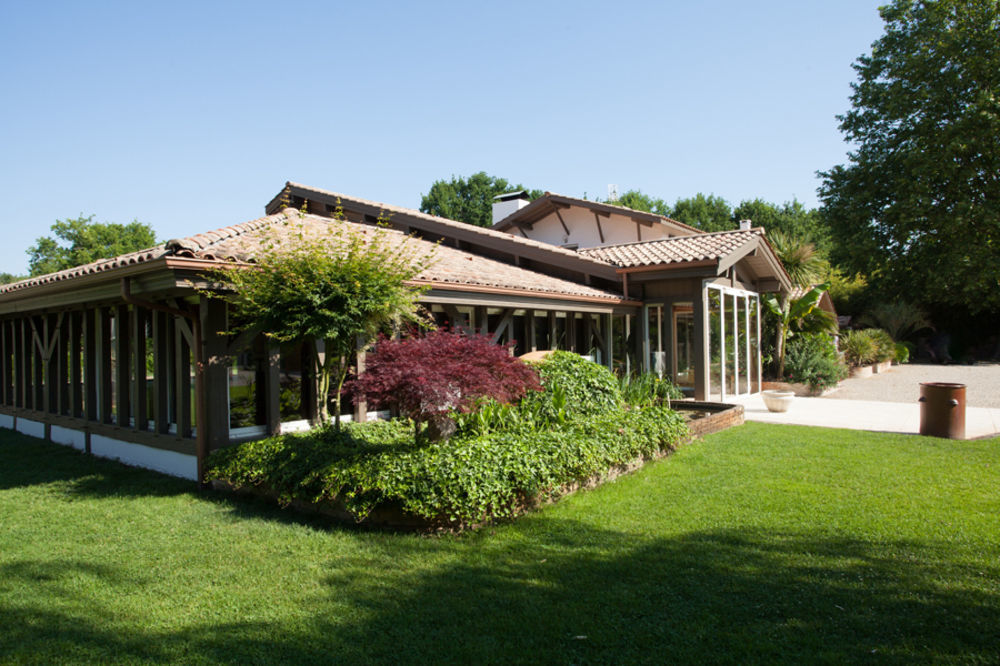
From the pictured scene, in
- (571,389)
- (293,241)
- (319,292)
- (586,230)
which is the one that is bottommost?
(571,389)

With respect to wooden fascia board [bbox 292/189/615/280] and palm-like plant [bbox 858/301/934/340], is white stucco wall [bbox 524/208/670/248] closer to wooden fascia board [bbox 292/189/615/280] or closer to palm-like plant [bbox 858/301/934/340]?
wooden fascia board [bbox 292/189/615/280]

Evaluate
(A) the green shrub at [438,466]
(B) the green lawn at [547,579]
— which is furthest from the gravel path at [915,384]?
(A) the green shrub at [438,466]

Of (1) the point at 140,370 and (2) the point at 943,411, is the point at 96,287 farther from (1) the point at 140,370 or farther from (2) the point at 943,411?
(2) the point at 943,411

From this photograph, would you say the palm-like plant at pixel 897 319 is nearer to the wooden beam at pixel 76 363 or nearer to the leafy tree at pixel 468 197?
the leafy tree at pixel 468 197

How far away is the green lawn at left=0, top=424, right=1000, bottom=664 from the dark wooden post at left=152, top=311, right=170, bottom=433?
1425 mm

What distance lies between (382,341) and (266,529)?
7.59 feet

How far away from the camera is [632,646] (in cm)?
368

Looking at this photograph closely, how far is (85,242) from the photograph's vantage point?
3894 centimetres

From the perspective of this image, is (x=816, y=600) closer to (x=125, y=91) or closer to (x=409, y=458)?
(x=409, y=458)

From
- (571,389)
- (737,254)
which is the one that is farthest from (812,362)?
(571,389)

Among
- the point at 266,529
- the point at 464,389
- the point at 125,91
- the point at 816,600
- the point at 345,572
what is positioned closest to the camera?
the point at 816,600

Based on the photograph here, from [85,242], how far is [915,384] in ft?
149

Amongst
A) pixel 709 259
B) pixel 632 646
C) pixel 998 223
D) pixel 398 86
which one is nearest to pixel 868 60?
pixel 998 223

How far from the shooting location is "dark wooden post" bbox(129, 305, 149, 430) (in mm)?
9297
